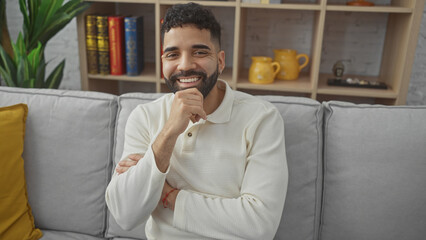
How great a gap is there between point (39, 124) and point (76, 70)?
158cm

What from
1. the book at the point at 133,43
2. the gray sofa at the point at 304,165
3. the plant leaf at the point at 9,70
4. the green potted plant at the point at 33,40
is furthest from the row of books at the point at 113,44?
the gray sofa at the point at 304,165

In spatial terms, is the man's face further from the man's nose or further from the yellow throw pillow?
the yellow throw pillow

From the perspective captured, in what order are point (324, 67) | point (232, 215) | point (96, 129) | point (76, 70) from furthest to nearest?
point (76, 70) → point (324, 67) → point (96, 129) → point (232, 215)

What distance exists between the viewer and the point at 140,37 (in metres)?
2.33

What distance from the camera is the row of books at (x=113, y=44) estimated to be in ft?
7.22

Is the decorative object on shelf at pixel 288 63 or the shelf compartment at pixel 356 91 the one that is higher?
the decorative object on shelf at pixel 288 63

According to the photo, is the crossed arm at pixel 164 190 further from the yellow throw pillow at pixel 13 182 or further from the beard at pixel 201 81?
the yellow throw pillow at pixel 13 182

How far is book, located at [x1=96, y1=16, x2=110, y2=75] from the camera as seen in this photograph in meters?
2.20

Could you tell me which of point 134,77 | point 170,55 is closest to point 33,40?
point 134,77

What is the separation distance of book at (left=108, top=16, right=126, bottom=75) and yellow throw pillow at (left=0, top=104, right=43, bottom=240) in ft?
3.19

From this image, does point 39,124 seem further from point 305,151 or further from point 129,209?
point 305,151

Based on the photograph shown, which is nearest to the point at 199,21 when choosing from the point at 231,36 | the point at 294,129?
the point at 294,129

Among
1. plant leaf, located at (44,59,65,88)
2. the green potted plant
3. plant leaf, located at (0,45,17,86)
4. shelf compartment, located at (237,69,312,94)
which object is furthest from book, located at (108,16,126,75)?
shelf compartment, located at (237,69,312,94)

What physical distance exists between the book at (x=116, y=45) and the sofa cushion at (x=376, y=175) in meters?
1.43
